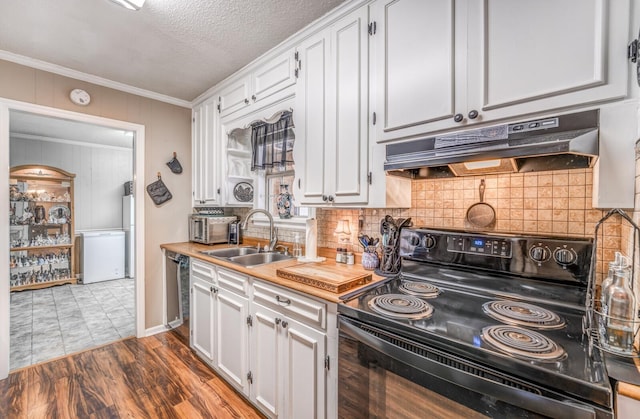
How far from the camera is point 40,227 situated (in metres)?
4.54

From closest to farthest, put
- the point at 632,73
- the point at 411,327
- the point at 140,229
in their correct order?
the point at 632,73 → the point at 411,327 → the point at 140,229

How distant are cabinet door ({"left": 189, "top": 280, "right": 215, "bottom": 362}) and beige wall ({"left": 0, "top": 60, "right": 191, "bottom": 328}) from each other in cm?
79

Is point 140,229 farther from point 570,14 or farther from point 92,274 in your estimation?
point 570,14

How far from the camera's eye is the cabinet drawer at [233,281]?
1.77m

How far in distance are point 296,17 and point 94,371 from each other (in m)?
3.04

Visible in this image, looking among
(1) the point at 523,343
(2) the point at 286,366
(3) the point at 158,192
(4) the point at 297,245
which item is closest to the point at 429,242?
(1) the point at 523,343

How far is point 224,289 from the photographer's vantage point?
196cm

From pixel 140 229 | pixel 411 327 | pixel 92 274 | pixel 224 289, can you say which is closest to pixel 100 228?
pixel 92 274

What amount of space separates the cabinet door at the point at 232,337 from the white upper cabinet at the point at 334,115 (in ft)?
2.77

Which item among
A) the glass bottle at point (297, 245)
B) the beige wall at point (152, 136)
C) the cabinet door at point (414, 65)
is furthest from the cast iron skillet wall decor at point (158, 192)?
the cabinet door at point (414, 65)

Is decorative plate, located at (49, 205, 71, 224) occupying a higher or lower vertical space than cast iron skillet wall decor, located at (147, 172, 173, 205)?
lower

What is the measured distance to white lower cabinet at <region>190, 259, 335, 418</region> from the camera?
134 cm

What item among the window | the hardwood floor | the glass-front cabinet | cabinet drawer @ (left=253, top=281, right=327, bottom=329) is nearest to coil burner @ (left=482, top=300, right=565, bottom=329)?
Result: cabinet drawer @ (left=253, top=281, right=327, bottom=329)

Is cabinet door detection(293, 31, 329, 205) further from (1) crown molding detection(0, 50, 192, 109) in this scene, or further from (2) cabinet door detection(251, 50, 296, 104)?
(1) crown molding detection(0, 50, 192, 109)
